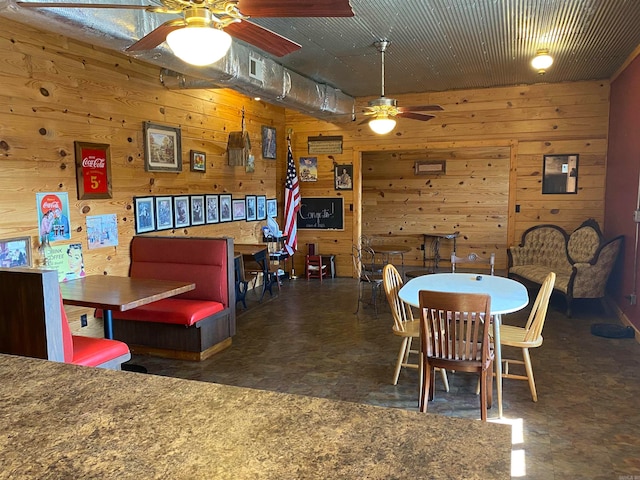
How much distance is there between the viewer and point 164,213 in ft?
17.1

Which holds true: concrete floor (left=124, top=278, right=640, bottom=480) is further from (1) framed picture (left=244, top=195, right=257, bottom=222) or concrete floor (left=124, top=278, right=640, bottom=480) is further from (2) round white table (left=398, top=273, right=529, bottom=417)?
(1) framed picture (left=244, top=195, right=257, bottom=222)

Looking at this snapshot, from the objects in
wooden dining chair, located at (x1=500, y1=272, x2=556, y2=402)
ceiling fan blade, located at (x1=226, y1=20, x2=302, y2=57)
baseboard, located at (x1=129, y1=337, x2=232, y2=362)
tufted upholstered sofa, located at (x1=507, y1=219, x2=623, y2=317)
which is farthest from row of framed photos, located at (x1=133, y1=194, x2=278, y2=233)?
tufted upholstered sofa, located at (x1=507, y1=219, x2=623, y2=317)

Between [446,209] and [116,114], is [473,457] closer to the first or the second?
[116,114]

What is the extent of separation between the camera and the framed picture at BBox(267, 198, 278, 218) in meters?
7.57

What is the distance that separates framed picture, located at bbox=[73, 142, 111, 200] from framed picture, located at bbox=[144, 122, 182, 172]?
54cm

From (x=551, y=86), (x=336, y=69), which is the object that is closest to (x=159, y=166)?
(x=336, y=69)

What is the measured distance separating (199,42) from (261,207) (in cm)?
512

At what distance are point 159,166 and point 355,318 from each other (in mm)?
2742

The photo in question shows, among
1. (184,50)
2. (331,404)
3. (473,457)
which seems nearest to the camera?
(473,457)

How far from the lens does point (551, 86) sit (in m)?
6.66

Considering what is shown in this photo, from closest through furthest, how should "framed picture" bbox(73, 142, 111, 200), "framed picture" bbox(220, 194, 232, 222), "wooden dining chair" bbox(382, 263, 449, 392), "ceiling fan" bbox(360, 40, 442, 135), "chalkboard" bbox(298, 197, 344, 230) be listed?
"wooden dining chair" bbox(382, 263, 449, 392) → "framed picture" bbox(73, 142, 111, 200) → "ceiling fan" bbox(360, 40, 442, 135) → "framed picture" bbox(220, 194, 232, 222) → "chalkboard" bbox(298, 197, 344, 230)

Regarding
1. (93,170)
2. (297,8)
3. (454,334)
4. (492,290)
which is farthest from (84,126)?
(492,290)

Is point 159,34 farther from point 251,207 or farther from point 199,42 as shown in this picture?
point 251,207

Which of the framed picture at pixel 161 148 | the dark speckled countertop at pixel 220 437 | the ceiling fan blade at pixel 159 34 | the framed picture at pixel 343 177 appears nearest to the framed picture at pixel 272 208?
the framed picture at pixel 343 177
